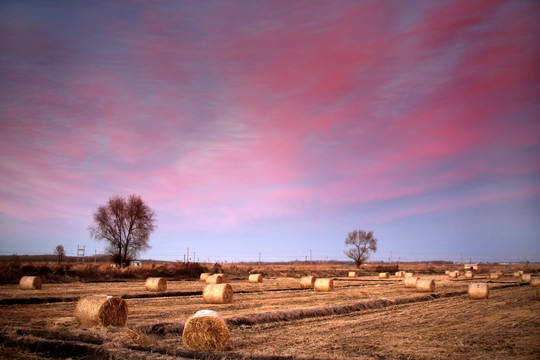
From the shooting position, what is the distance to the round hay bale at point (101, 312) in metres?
9.98

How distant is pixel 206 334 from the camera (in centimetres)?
786

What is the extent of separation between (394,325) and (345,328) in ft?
4.63

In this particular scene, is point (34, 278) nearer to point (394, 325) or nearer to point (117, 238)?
point (394, 325)

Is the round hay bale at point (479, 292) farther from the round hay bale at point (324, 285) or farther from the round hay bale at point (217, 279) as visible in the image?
the round hay bale at point (217, 279)

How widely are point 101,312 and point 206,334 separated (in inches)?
136

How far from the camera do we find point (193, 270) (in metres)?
38.2

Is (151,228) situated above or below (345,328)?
above

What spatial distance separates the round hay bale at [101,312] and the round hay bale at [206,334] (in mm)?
3087

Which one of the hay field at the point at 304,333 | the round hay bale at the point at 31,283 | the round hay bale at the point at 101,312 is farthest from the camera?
the round hay bale at the point at 31,283

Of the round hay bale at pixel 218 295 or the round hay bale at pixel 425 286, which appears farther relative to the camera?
the round hay bale at pixel 425 286

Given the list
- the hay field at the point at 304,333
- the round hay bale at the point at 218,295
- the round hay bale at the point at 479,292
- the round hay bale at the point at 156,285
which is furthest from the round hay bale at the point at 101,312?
the round hay bale at the point at 479,292

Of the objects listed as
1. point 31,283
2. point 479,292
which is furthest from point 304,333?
point 31,283

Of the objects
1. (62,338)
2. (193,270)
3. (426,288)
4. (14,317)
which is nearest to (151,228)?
(193,270)

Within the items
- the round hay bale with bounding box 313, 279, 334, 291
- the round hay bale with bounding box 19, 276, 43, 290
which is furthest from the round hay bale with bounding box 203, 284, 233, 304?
the round hay bale with bounding box 19, 276, 43, 290
